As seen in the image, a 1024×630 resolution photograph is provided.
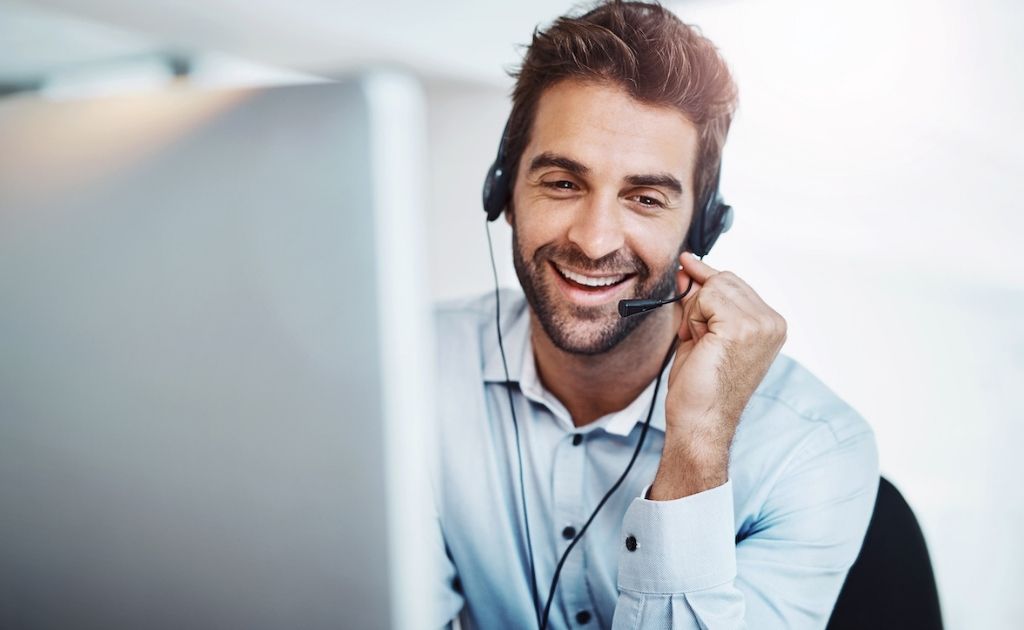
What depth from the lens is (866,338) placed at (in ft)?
3.06

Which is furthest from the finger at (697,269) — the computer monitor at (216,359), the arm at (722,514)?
→ the computer monitor at (216,359)

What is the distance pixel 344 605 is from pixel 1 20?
0.71 metres

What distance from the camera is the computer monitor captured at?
0.47 meters

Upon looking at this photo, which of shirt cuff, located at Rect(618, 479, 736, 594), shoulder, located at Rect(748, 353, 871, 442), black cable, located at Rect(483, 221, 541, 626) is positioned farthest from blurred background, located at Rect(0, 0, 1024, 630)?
black cable, located at Rect(483, 221, 541, 626)

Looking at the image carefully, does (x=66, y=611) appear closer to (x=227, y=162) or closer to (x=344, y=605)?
(x=344, y=605)

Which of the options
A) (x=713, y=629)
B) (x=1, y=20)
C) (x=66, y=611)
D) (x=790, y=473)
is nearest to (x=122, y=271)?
(x=66, y=611)

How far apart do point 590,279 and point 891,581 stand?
0.51 metres

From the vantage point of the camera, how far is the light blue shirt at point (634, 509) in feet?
2.65

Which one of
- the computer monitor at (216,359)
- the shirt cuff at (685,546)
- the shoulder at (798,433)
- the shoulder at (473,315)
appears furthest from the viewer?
the shoulder at (473,315)

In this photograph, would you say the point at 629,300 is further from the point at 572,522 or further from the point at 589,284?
the point at 572,522

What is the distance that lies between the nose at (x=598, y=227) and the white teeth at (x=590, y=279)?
0.03 m

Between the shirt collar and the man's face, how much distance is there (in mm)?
82

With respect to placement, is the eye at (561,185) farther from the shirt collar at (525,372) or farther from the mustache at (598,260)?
the shirt collar at (525,372)

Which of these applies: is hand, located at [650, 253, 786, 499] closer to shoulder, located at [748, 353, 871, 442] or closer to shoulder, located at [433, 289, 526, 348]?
shoulder, located at [748, 353, 871, 442]
